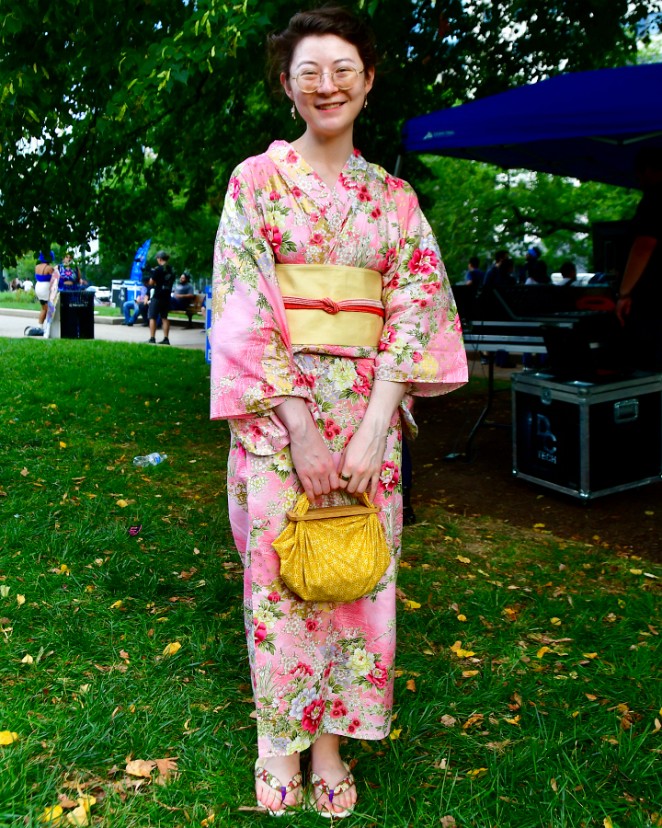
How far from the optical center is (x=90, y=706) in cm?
266

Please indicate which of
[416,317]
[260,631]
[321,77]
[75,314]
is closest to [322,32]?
[321,77]

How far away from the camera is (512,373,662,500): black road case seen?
4859mm

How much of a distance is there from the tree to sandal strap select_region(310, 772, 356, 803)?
390 centimetres

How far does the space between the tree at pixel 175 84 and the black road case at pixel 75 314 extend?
17.4 ft

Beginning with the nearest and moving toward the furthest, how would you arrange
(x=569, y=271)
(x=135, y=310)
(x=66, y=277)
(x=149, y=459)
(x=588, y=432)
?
(x=588, y=432) < (x=149, y=459) < (x=569, y=271) < (x=66, y=277) < (x=135, y=310)

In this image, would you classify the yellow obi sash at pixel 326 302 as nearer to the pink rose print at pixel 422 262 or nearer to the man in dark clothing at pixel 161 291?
the pink rose print at pixel 422 262

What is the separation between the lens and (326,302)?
6.90ft

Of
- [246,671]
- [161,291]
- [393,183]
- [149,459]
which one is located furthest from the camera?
[161,291]

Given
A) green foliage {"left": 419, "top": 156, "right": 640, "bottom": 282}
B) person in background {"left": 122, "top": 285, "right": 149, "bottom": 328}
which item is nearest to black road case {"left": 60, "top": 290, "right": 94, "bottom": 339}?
person in background {"left": 122, "top": 285, "right": 149, "bottom": 328}

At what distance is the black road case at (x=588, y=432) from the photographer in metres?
4.86

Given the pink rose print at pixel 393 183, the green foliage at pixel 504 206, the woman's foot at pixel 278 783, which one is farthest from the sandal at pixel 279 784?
the green foliage at pixel 504 206

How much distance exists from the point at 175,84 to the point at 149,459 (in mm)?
2841

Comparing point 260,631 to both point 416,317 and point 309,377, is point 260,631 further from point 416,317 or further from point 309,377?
point 416,317

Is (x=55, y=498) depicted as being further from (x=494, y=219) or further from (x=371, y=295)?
(x=494, y=219)
